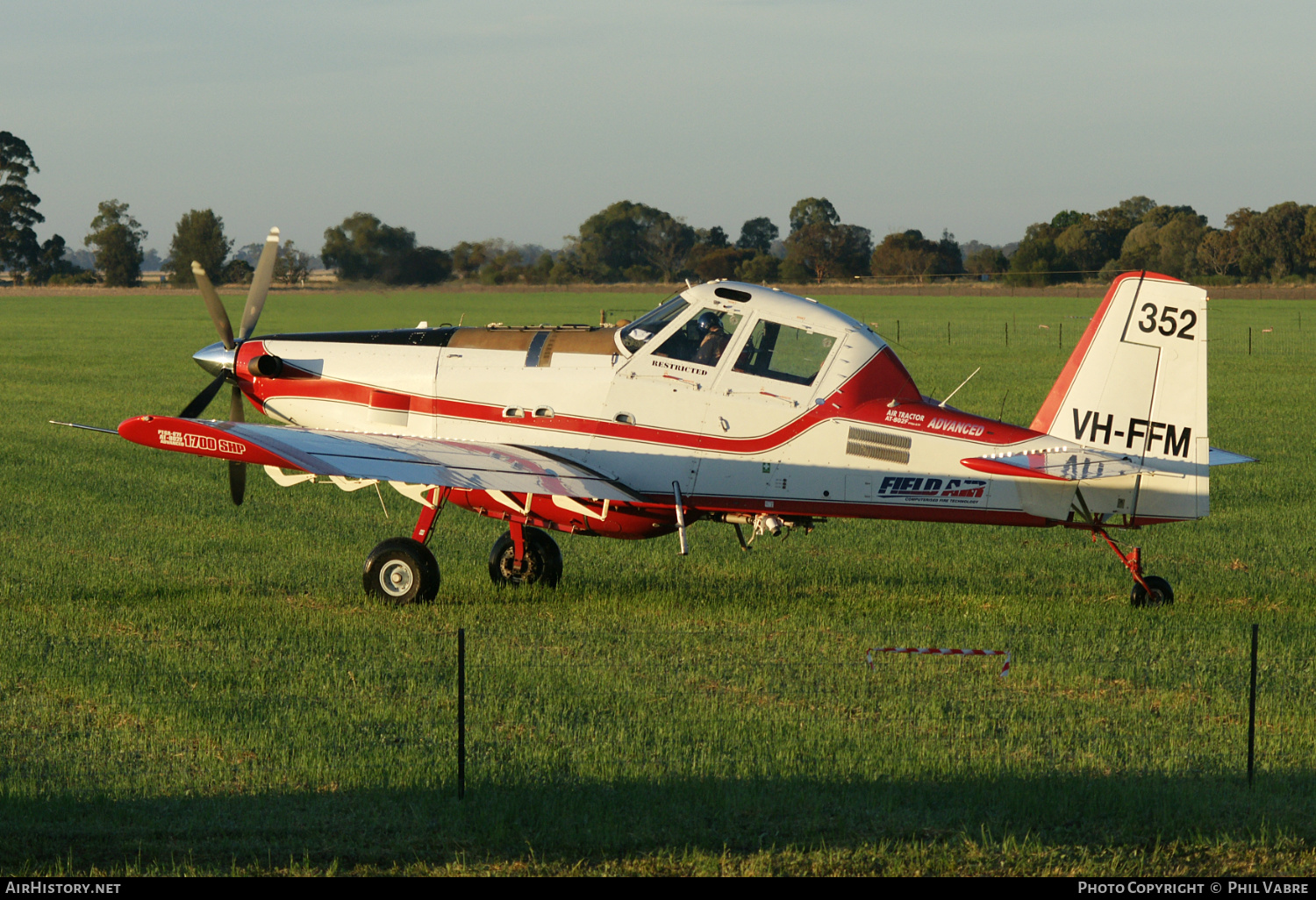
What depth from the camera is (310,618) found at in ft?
39.0

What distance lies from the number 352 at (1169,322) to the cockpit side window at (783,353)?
2780 millimetres

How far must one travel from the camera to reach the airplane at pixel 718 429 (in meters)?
11.8

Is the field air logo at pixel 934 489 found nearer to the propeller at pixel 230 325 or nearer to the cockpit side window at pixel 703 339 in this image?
the cockpit side window at pixel 703 339

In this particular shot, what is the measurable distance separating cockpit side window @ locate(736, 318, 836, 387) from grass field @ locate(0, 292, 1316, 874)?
2.25m

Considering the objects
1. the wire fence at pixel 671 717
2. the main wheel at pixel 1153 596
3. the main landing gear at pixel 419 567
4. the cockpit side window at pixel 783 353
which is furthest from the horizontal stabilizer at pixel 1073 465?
the main landing gear at pixel 419 567

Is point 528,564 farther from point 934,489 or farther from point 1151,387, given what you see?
point 1151,387

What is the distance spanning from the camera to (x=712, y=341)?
41.0 feet

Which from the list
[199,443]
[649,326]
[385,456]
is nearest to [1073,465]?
[649,326]

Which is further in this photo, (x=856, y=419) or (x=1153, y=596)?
(x=1153, y=596)

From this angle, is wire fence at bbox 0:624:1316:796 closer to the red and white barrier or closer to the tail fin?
the red and white barrier

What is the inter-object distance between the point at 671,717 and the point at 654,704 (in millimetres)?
350

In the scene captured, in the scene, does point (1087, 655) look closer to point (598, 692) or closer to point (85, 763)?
point (598, 692)

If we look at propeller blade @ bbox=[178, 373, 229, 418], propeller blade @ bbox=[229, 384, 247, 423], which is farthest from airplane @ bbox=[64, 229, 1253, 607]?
propeller blade @ bbox=[229, 384, 247, 423]
